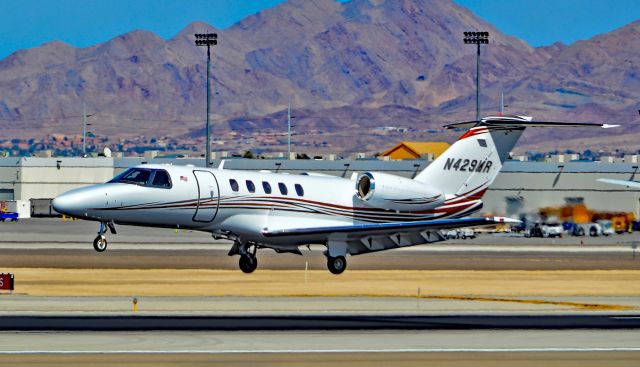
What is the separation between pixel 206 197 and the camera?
48938 mm

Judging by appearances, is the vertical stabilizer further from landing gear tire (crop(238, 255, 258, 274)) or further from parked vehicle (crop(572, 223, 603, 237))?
parked vehicle (crop(572, 223, 603, 237))

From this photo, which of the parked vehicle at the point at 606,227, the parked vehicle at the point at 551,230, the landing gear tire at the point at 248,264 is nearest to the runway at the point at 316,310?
the landing gear tire at the point at 248,264

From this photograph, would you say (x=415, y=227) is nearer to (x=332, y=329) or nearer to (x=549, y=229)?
(x=332, y=329)

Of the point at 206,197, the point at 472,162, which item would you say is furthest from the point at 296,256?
the point at 206,197

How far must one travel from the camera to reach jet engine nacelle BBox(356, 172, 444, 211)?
173 ft

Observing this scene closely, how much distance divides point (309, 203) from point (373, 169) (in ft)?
228

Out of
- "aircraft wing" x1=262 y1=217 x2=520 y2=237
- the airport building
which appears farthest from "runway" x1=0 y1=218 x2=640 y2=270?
the airport building

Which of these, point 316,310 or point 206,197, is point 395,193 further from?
point 316,310

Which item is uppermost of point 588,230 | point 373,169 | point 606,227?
point 373,169

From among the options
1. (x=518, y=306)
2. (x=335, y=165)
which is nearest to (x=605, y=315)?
(x=518, y=306)

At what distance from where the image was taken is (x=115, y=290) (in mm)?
47906

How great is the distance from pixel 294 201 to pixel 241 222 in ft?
8.99

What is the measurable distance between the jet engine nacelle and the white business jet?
0.04m

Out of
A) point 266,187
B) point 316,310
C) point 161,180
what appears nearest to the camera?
point 316,310
